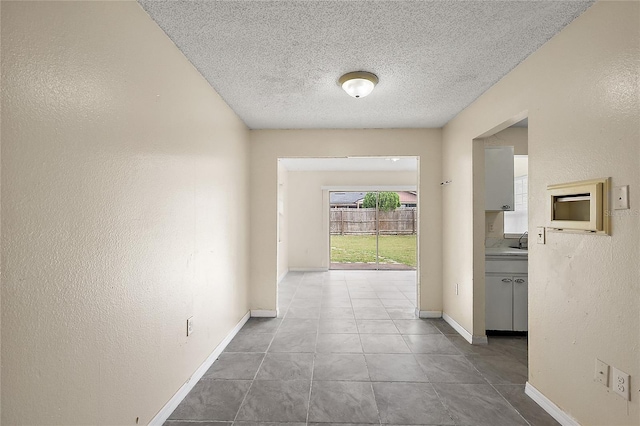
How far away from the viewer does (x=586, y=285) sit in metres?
1.64

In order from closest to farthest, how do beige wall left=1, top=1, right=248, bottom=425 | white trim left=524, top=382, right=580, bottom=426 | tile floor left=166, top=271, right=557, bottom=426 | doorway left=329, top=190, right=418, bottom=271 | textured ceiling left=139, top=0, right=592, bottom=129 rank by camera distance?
beige wall left=1, top=1, right=248, bottom=425 → textured ceiling left=139, top=0, right=592, bottom=129 → white trim left=524, top=382, right=580, bottom=426 → tile floor left=166, top=271, right=557, bottom=426 → doorway left=329, top=190, right=418, bottom=271

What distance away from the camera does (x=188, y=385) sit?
2.13 metres

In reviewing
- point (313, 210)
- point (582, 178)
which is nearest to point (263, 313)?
point (582, 178)

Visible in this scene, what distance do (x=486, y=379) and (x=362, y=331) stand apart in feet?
4.14

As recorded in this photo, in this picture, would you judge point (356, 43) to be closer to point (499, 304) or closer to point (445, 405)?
point (445, 405)

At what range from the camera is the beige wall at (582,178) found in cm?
140

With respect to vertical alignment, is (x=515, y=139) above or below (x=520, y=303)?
above

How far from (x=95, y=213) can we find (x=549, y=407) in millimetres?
2797

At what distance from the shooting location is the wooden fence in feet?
24.6

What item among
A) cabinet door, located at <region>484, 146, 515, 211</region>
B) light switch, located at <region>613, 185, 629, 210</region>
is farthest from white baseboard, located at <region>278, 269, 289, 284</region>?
light switch, located at <region>613, 185, 629, 210</region>

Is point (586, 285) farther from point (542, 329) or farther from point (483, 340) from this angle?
point (483, 340)

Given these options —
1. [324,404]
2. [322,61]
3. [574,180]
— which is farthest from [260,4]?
[324,404]

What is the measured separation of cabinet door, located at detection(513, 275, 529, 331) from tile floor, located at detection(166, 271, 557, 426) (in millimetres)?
152

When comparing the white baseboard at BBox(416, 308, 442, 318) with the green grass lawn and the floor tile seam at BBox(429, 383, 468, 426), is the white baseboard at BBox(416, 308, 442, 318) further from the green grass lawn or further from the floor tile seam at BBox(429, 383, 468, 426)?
the green grass lawn
